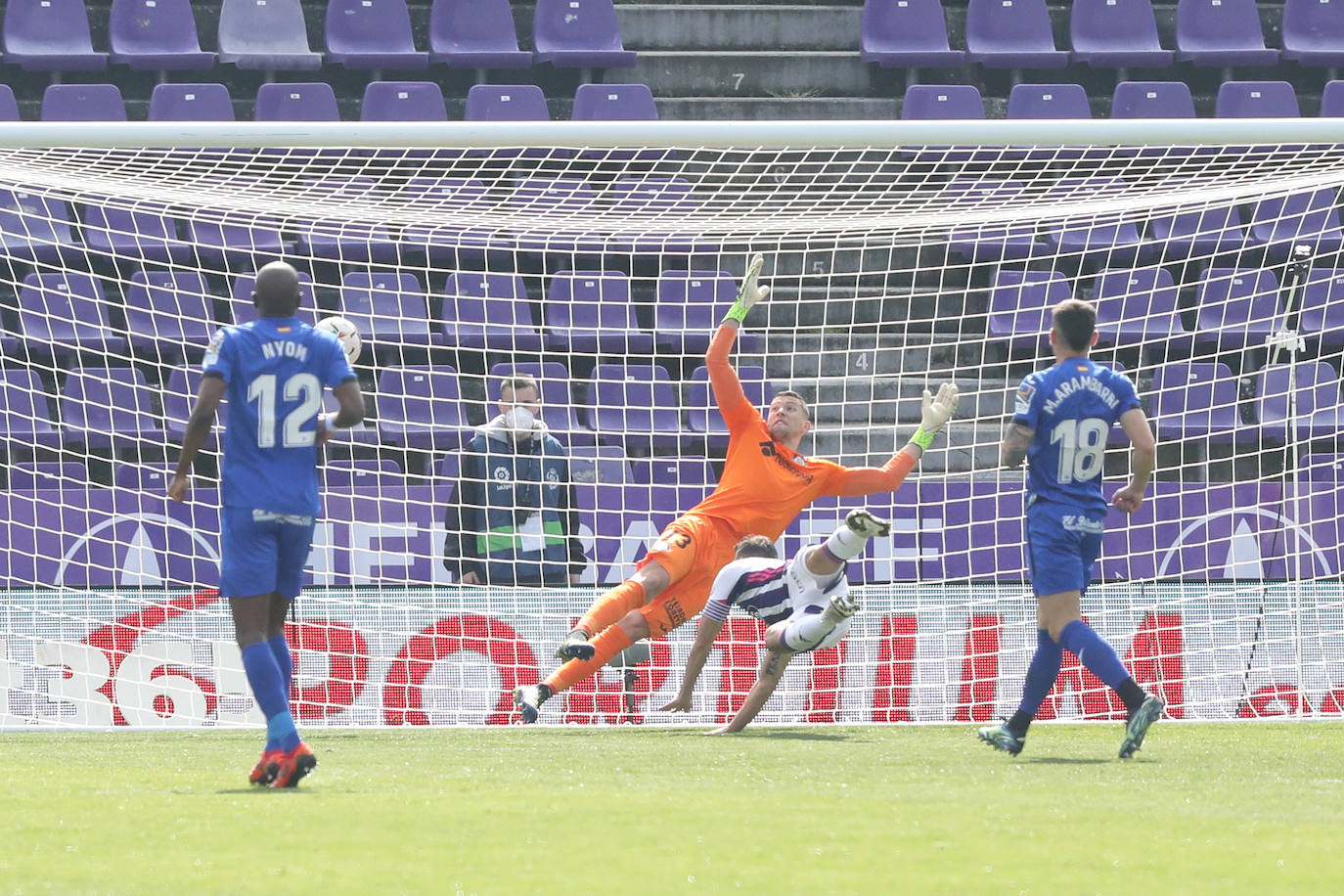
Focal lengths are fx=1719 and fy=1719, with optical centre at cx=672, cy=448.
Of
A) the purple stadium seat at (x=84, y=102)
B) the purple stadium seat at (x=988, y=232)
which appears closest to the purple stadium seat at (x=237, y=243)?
the purple stadium seat at (x=84, y=102)

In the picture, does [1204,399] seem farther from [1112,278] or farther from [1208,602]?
[1208,602]

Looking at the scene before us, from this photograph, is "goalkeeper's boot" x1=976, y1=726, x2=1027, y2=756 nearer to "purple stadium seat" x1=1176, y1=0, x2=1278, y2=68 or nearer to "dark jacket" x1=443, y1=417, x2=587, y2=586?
"dark jacket" x1=443, y1=417, x2=587, y2=586

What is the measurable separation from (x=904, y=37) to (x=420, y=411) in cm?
651

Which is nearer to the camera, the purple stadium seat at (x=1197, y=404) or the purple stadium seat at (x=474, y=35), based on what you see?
the purple stadium seat at (x=1197, y=404)

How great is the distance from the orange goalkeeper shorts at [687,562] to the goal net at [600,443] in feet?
4.66

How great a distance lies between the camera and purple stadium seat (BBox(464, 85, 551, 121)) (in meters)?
14.8

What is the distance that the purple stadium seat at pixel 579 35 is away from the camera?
51.2ft

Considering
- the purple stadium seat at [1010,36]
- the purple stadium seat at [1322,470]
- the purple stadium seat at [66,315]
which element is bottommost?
the purple stadium seat at [1322,470]

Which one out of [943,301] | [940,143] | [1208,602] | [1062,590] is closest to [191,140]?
[940,143]

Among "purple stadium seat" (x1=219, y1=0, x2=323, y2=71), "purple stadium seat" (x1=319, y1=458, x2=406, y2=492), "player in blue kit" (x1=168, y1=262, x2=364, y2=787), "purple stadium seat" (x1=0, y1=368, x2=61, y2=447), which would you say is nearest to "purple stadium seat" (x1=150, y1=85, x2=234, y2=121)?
"purple stadium seat" (x1=219, y1=0, x2=323, y2=71)

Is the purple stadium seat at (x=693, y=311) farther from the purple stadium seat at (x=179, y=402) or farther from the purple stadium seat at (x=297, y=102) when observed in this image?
the purple stadium seat at (x=297, y=102)

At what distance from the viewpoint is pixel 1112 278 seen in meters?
13.3

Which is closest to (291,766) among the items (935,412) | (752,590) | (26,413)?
(752,590)

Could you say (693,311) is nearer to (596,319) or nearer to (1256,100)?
(596,319)
